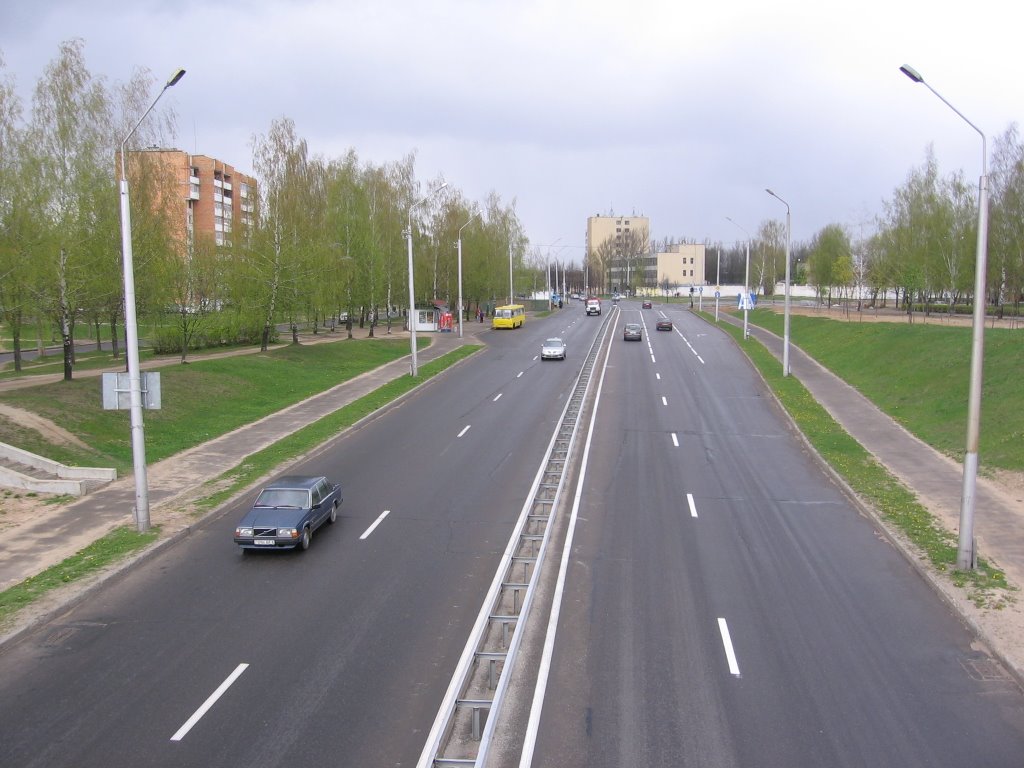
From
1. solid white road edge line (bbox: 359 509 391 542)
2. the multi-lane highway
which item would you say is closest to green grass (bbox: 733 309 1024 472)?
the multi-lane highway

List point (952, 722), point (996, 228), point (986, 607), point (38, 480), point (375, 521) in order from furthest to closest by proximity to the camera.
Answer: point (996, 228) → point (38, 480) → point (375, 521) → point (986, 607) → point (952, 722)

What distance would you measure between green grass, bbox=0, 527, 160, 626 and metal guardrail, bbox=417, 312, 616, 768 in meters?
7.34

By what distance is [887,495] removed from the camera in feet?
63.8

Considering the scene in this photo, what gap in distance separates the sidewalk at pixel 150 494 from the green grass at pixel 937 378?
21.3 m

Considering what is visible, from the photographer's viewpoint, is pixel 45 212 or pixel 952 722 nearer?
pixel 952 722

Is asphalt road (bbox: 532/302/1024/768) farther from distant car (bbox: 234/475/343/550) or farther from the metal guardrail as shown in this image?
distant car (bbox: 234/475/343/550)

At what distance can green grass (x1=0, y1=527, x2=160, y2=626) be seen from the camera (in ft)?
42.7

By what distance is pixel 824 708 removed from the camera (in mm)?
9859

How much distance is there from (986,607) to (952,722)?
158 inches

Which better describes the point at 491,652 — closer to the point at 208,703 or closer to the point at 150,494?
the point at 208,703

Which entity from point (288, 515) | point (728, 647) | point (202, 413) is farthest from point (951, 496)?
point (202, 413)

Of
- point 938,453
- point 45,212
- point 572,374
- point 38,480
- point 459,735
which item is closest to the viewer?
point 459,735

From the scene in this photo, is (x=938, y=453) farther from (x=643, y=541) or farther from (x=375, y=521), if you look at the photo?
(x=375, y=521)

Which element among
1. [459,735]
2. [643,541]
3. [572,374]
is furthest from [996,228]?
[459,735]
